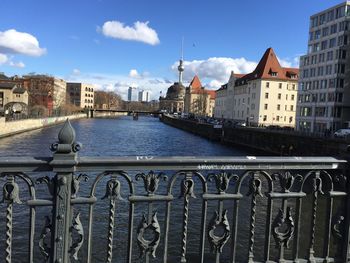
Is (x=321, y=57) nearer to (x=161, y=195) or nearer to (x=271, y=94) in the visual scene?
(x=271, y=94)

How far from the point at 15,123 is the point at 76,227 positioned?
6730 centimetres

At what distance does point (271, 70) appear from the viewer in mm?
110188

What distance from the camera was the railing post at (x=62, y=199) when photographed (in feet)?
11.2

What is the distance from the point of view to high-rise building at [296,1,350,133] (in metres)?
76.7

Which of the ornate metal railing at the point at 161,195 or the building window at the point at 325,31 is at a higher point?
the building window at the point at 325,31

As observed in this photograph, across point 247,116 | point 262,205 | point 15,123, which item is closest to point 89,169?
point 262,205

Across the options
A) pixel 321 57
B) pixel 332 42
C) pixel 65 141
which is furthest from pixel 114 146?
pixel 321 57

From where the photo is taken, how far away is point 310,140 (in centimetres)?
4662

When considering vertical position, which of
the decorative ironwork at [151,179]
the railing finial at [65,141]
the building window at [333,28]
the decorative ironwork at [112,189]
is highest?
the building window at [333,28]

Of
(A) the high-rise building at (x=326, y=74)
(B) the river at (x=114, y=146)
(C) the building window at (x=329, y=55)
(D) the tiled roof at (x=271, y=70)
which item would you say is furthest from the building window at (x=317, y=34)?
(B) the river at (x=114, y=146)

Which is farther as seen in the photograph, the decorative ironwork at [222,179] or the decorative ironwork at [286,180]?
the decorative ironwork at [286,180]

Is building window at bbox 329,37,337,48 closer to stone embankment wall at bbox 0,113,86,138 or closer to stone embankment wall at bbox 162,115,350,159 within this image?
stone embankment wall at bbox 162,115,350,159

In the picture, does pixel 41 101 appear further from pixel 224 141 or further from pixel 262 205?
pixel 262 205

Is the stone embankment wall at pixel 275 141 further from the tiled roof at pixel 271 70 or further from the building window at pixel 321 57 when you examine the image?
the tiled roof at pixel 271 70
